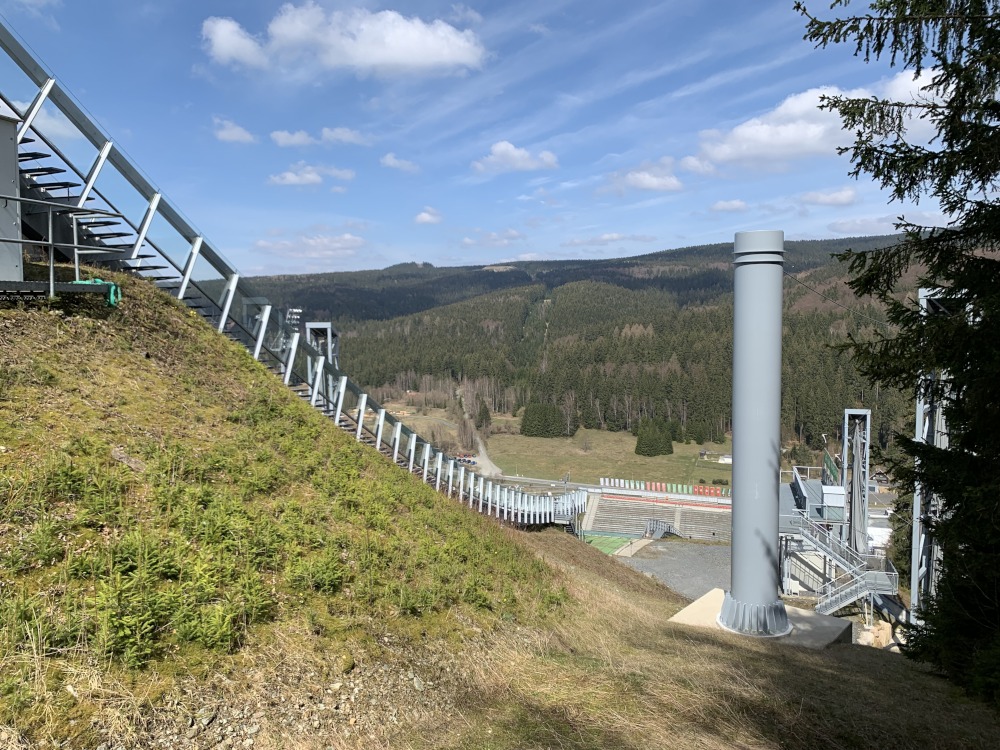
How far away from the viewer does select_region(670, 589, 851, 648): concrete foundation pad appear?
9949 mm

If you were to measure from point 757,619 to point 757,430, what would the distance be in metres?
2.98

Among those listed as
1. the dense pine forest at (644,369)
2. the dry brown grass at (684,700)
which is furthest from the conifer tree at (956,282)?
the dense pine forest at (644,369)

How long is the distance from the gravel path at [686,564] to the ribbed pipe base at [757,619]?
869 inches

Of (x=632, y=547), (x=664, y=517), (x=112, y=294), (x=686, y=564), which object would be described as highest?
(x=112, y=294)

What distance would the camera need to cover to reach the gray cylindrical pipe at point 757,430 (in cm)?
993

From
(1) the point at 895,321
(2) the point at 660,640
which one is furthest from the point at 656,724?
(1) the point at 895,321

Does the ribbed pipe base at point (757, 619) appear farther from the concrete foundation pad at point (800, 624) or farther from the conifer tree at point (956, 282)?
the conifer tree at point (956, 282)

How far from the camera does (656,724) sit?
488cm

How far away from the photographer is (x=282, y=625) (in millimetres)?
5332

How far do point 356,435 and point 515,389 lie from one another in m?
129

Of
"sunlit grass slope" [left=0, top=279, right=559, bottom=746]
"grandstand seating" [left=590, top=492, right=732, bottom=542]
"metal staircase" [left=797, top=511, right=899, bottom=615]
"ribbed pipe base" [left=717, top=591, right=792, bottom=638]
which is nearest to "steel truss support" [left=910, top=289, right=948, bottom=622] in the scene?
"ribbed pipe base" [left=717, top=591, right=792, bottom=638]

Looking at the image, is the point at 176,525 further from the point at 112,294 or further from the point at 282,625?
the point at 112,294

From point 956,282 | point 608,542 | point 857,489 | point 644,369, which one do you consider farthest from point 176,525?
point 644,369

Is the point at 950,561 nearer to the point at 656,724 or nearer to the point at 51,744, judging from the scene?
the point at 656,724
